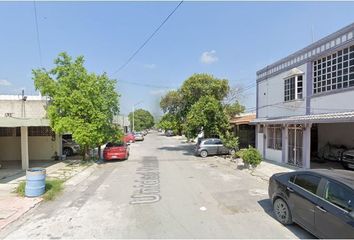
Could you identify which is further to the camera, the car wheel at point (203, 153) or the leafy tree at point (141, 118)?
the leafy tree at point (141, 118)

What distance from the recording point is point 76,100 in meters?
17.3

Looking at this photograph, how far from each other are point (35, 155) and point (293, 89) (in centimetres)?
1801

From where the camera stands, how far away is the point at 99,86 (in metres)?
18.5

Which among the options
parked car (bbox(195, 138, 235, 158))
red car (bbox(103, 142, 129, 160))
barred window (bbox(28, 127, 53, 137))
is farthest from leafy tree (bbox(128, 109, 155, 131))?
barred window (bbox(28, 127, 53, 137))

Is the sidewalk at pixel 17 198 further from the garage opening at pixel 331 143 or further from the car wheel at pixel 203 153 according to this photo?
the garage opening at pixel 331 143

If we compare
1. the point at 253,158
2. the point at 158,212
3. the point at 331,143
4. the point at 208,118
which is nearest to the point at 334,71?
the point at 253,158

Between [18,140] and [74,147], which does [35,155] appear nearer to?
[18,140]

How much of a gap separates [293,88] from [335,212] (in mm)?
12726

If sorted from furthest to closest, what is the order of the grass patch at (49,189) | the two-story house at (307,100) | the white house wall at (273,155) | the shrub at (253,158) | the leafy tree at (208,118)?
the leafy tree at (208,118) → the white house wall at (273,155) → the shrub at (253,158) → the two-story house at (307,100) → the grass patch at (49,189)

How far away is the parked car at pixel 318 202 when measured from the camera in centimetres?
522

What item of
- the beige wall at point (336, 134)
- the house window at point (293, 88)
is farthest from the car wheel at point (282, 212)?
the beige wall at point (336, 134)

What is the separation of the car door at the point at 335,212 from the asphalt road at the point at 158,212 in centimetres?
91

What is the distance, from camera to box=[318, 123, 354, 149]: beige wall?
56.9 ft

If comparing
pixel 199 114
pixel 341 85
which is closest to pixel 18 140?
pixel 199 114
